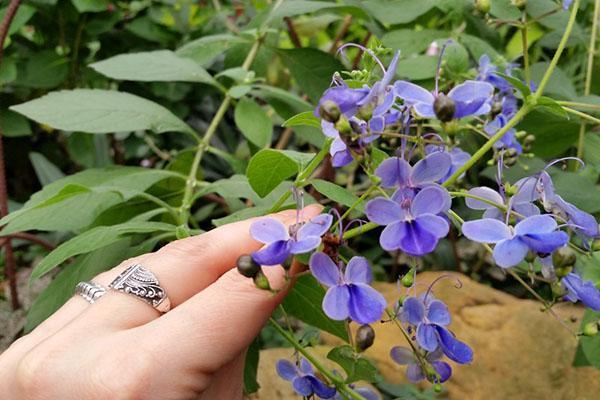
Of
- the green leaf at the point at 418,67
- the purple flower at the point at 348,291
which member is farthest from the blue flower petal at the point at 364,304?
the green leaf at the point at 418,67

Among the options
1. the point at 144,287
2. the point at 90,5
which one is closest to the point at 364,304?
the point at 144,287

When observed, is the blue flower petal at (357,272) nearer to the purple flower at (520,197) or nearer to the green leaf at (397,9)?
the purple flower at (520,197)

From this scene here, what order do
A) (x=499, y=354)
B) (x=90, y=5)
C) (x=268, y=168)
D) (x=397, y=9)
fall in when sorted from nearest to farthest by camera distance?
(x=268, y=168)
(x=397, y=9)
(x=499, y=354)
(x=90, y=5)

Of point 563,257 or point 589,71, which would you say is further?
point 589,71

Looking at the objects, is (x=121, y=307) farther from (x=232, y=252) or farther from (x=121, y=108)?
(x=121, y=108)

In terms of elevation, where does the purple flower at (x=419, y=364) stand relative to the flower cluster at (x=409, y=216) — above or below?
below

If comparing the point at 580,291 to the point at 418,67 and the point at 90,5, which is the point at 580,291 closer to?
the point at 418,67

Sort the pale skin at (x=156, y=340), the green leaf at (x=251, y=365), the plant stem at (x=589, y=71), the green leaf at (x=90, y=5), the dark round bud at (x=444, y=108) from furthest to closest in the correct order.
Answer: the green leaf at (x=90, y=5), the plant stem at (x=589, y=71), the green leaf at (x=251, y=365), the pale skin at (x=156, y=340), the dark round bud at (x=444, y=108)
